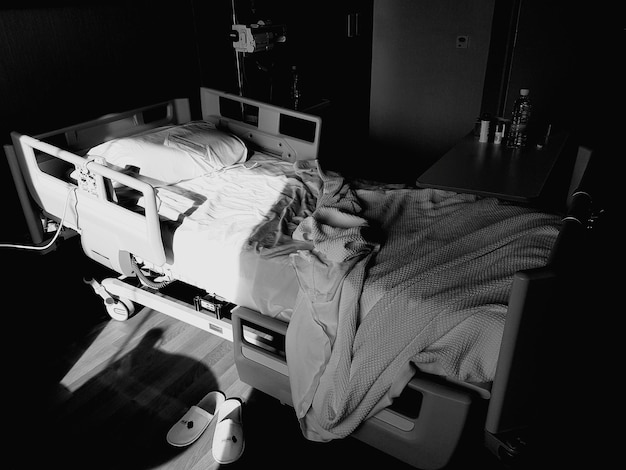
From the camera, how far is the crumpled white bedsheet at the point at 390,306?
137 cm

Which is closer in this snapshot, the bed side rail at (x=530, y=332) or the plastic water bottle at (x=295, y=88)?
the bed side rail at (x=530, y=332)

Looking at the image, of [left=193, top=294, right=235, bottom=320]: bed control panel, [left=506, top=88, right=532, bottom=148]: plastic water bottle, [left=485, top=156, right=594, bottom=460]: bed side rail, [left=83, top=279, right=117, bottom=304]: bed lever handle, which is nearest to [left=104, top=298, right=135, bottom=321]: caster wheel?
[left=83, top=279, right=117, bottom=304]: bed lever handle

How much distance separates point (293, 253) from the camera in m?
1.67

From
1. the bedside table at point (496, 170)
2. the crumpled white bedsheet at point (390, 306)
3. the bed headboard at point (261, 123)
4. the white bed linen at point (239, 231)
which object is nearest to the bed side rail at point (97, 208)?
the white bed linen at point (239, 231)

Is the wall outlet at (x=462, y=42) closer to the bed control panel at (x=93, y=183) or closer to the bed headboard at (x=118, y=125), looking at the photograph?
the bed headboard at (x=118, y=125)

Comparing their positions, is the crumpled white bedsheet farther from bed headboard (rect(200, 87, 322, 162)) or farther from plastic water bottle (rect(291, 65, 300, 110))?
plastic water bottle (rect(291, 65, 300, 110))

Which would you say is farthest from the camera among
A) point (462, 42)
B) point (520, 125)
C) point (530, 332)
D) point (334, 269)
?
point (462, 42)

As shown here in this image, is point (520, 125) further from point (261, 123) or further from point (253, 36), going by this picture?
point (253, 36)

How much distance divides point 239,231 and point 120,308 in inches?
36.1

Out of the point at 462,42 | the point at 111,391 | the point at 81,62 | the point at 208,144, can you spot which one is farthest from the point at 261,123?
the point at 462,42

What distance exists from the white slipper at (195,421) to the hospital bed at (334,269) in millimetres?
194

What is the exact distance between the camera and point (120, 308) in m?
2.36

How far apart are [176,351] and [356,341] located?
107 cm

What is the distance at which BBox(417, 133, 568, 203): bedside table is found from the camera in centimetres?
208
